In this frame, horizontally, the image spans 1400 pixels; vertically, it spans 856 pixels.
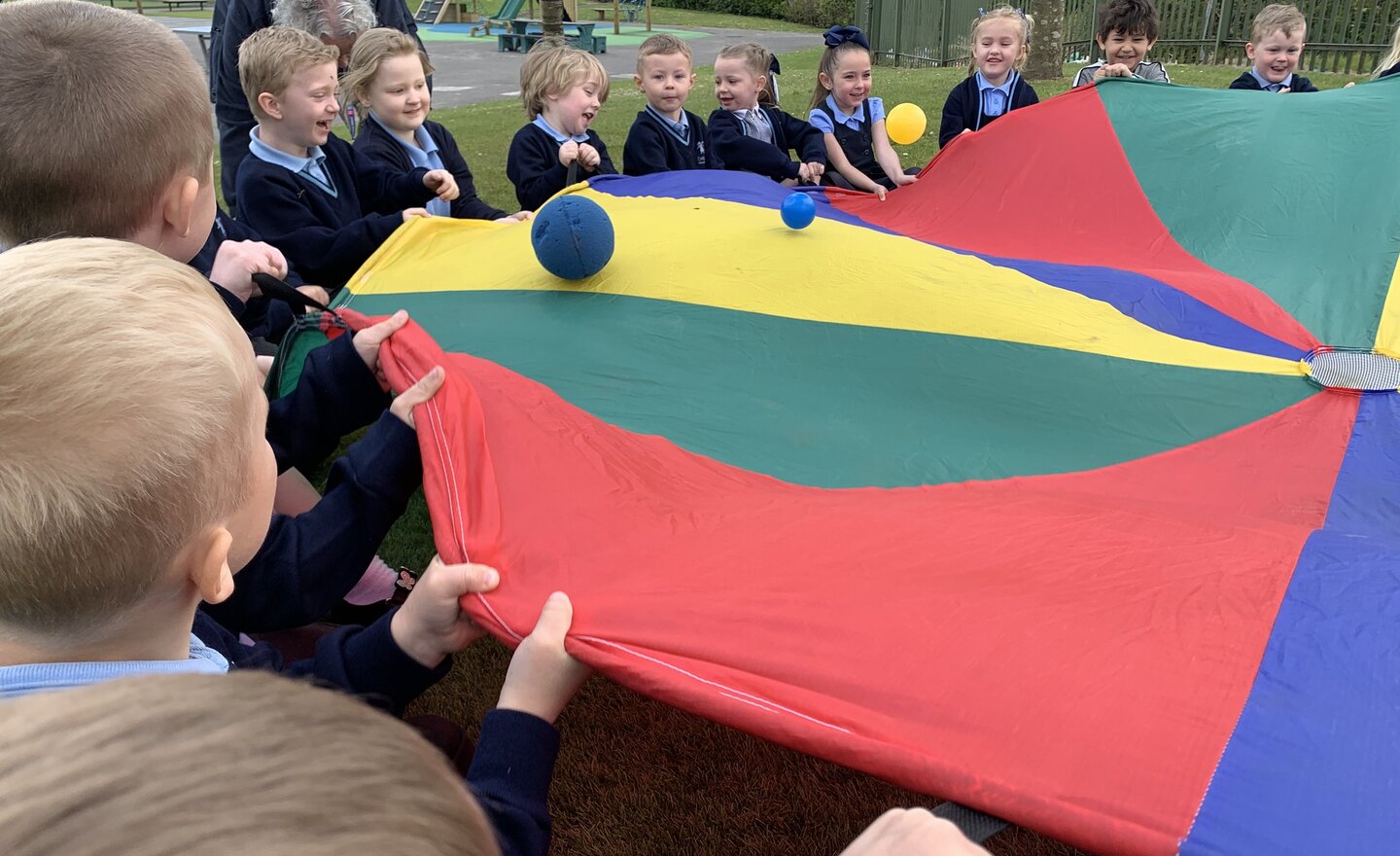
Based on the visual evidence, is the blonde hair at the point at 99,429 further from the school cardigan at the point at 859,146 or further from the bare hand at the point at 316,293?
the school cardigan at the point at 859,146

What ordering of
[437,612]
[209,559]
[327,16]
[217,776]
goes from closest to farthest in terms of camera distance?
[217,776] → [209,559] → [437,612] → [327,16]

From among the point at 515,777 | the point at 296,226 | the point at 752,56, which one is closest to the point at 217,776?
the point at 515,777

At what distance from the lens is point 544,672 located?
3.87 feet

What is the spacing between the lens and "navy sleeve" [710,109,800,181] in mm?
3955

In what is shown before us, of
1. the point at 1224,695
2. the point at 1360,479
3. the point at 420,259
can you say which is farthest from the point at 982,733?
the point at 420,259

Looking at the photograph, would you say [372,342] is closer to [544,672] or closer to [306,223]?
[544,672]

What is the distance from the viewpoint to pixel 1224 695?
41.8 inches

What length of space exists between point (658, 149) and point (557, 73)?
1.56 ft

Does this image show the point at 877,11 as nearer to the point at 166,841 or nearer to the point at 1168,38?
the point at 1168,38

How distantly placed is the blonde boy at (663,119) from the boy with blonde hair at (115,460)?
2888mm

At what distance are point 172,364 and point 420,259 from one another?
1.64 meters

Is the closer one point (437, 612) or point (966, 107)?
point (437, 612)

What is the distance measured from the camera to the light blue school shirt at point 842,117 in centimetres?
421

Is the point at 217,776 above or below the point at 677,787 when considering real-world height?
above
